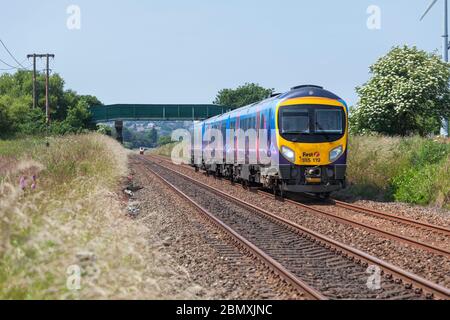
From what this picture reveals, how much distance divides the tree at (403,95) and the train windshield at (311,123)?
1407cm

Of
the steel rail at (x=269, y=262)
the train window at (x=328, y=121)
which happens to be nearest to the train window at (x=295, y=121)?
the train window at (x=328, y=121)

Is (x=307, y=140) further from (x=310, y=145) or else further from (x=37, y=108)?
(x=37, y=108)

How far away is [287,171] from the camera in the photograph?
16344 millimetres

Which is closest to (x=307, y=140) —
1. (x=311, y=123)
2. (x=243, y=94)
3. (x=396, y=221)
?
(x=311, y=123)

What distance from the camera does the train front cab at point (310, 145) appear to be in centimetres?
1641

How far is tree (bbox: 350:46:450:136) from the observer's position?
99.2ft

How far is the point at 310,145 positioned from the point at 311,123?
2.05 feet

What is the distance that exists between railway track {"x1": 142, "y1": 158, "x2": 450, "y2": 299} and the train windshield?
2.98m

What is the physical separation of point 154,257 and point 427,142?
1496 centimetres

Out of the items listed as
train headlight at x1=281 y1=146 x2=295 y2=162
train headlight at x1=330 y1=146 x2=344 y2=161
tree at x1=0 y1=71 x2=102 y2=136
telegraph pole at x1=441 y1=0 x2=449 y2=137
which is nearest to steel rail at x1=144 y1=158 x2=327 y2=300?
train headlight at x1=281 y1=146 x2=295 y2=162

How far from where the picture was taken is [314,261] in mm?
9094

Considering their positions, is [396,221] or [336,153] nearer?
[396,221]

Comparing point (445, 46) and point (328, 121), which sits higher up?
point (445, 46)
